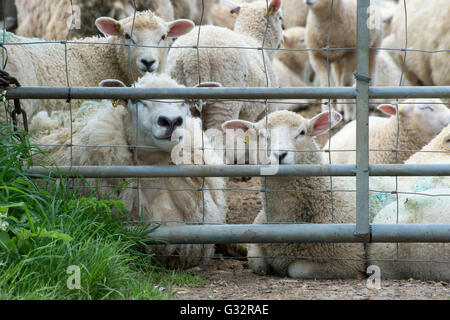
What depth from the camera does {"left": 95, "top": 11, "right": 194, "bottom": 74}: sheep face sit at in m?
5.50

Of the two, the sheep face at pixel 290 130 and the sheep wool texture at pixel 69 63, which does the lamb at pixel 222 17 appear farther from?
the sheep face at pixel 290 130

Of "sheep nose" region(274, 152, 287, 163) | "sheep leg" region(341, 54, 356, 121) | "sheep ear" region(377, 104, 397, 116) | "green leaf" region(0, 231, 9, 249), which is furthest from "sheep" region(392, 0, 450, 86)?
"green leaf" region(0, 231, 9, 249)

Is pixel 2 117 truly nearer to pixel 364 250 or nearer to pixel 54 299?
pixel 54 299

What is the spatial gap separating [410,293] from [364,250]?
65 centimetres

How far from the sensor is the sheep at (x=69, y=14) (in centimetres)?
691

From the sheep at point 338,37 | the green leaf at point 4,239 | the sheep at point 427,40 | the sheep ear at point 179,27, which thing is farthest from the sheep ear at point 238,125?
the sheep at point 427,40

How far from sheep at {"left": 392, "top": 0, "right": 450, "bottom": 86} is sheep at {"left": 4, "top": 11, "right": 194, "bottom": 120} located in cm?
338

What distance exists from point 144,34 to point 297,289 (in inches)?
121

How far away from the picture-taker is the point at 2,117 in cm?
427

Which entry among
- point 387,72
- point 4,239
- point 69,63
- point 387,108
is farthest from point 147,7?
point 4,239

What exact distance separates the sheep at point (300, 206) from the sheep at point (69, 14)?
3.41 m

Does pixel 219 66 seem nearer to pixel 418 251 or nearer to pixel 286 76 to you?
pixel 418 251

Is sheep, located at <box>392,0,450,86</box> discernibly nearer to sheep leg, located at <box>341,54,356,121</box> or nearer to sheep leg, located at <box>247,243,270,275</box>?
sheep leg, located at <box>341,54,356,121</box>

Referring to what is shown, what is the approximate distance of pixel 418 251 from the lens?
3686 millimetres
